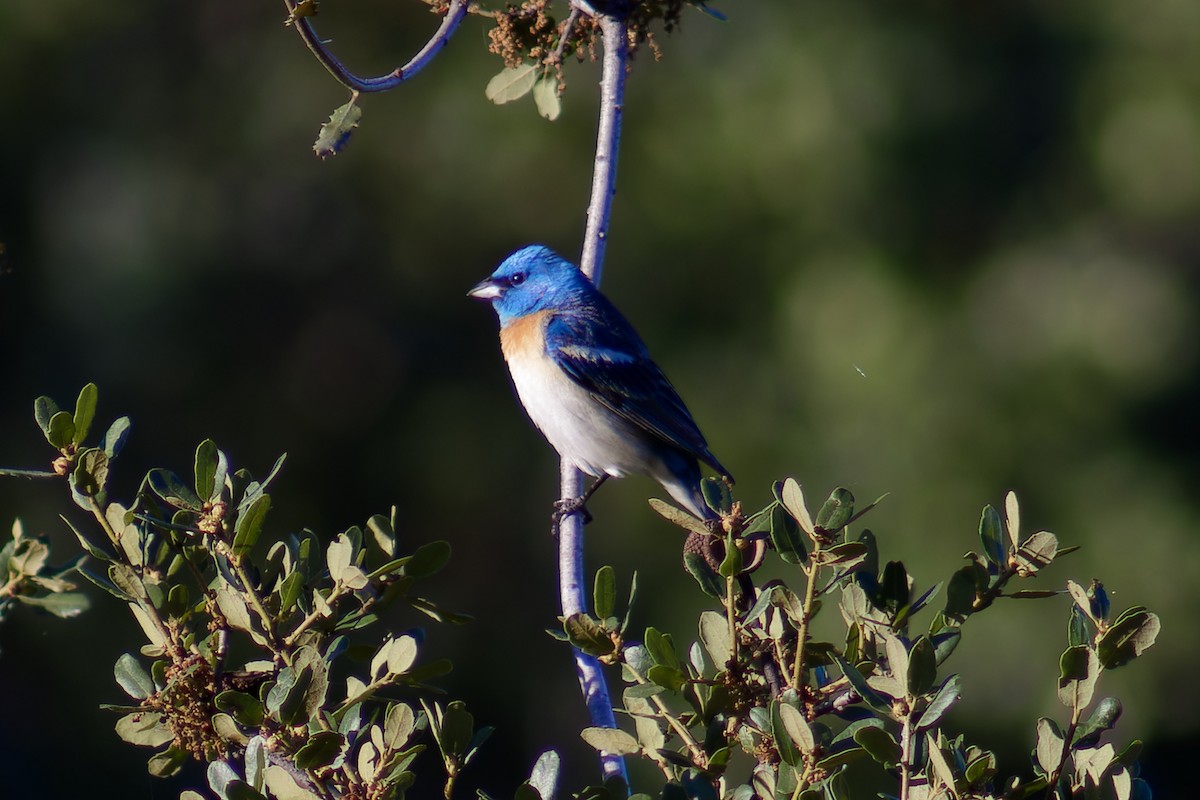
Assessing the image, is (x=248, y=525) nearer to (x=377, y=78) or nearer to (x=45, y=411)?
(x=45, y=411)

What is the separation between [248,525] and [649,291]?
832cm

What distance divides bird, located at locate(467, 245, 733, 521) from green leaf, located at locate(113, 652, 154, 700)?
275 cm

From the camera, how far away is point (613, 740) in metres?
2.10

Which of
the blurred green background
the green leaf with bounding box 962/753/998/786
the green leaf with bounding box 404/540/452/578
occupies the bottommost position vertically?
the blurred green background

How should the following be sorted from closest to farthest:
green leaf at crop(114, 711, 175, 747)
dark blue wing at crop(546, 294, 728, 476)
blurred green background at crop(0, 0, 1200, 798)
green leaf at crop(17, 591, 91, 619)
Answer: green leaf at crop(114, 711, 175, 747) < green leaf at crop(17, 591, 91, 619) < dark blue wing at crop(546, 294, 728, 476) < blurred green background at crop(0, 0, 1200, 798)

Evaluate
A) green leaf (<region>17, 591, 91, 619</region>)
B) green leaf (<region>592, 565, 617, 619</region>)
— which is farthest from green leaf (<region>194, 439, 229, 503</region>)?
green leaf (<region>17, 591, 91, 619</region>)

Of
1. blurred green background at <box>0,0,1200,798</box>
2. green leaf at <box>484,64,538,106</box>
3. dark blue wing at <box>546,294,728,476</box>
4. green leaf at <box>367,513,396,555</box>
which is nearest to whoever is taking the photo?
green leaf at <box>367,513,396,555</box>

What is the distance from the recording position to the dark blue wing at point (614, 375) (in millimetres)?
5066

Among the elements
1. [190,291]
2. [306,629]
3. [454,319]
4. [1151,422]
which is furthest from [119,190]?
[306,629]

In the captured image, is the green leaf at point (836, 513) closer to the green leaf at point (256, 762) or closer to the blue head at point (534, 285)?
the green leaf at point (256, 762)

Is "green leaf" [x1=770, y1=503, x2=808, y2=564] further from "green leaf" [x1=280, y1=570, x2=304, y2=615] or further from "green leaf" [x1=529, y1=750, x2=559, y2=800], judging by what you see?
"green leaf" [x1=280, y1=570, x2=304, y2=615]

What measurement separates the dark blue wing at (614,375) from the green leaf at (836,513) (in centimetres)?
294

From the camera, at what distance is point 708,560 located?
7.52 feet

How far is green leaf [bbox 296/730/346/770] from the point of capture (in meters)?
1.95
